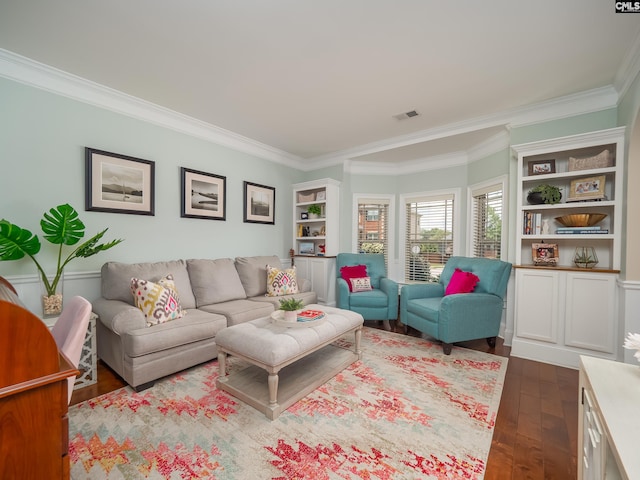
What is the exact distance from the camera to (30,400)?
0.89m

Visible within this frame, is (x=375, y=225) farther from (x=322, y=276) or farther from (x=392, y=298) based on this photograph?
(x=392, y=298)

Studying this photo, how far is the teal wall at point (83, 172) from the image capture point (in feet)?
7.89

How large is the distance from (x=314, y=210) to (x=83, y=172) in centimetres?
301

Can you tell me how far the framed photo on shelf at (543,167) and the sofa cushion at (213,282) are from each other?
3.72 meters

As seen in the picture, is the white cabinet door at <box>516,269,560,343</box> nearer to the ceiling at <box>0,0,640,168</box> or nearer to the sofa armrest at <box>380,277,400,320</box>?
the sofa armrest at <box>380,277,400,320</box>

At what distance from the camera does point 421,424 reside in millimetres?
1888

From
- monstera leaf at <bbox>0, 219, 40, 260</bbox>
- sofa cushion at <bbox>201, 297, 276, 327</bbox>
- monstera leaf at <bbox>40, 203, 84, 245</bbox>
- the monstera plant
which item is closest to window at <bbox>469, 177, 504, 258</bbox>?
sofa cushion at <bbox>201, 297, 276, 327</bbox>

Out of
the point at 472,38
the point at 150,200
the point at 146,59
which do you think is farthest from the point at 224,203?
the point at 472,38

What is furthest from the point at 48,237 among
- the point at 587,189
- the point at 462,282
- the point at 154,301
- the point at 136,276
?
the point at 587,189

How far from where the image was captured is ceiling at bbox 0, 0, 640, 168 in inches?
72.4

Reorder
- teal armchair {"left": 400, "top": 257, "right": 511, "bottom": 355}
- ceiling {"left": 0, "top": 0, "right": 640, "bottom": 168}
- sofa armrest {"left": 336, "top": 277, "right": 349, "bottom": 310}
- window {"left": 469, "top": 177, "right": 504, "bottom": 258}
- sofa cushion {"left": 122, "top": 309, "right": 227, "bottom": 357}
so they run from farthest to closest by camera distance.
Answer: sofa armrest {"left": 336, "top": 277, "right": 349, "bottom": 310} < window {"left": 469, "top": 177, "right": 504, "bottom": 258} < teal armchair {"left": 400, "top": 257, "right": 511, "bottom": 355} < sofa cushion {"left": 122, "top": 309, "right": 227, "bottom": 357} < ceiling {"left": 0, "top": 0, "right": 640, "bottom": 168}

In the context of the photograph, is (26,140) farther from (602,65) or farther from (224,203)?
(602,65)

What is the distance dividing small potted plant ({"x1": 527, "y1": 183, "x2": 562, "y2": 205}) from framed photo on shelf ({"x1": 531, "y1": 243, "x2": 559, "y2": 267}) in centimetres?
47

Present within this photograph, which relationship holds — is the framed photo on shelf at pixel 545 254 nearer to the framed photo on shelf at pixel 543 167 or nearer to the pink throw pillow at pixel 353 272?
the framed photo on shelf at pixel 543 167
